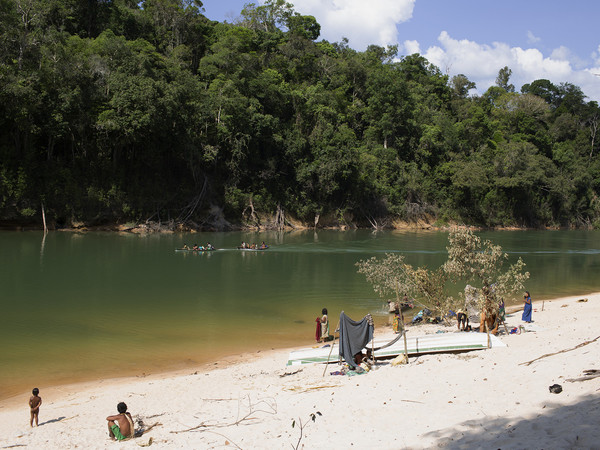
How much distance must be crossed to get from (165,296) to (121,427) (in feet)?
46.2

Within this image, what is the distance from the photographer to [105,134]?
153 feet

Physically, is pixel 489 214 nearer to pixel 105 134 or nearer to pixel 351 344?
pixel 105 134

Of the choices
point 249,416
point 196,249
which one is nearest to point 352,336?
point 249,416

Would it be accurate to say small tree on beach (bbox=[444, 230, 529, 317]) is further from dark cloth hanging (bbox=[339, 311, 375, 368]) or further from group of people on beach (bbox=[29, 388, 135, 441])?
group of people on beach (bbox=[29, 388, 135, 441])

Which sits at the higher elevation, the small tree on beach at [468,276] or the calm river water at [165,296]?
the small tree on beach at [468,276]

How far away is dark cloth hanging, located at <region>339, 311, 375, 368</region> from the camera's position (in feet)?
39.7

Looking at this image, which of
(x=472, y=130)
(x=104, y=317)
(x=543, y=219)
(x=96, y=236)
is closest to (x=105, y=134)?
(x=96, y=236)

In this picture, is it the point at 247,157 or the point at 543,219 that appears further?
the point at 543,219

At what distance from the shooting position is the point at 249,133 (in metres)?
55.8

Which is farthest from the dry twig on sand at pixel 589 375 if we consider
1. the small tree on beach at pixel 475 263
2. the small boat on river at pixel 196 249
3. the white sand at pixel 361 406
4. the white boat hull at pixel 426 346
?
the small boat on river at pixel 196 249

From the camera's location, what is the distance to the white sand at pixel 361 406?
732 cm

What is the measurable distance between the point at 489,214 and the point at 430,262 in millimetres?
41248

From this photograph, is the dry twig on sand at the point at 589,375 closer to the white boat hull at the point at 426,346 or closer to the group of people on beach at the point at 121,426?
the white boat hull at the point at 426,346

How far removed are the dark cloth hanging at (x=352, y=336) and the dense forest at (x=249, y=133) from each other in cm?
3703
